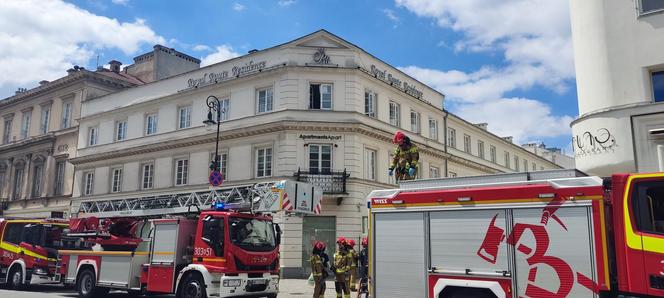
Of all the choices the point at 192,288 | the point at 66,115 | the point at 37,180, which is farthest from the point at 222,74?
the point at 37,180

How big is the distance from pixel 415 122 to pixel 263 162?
10.1 metres

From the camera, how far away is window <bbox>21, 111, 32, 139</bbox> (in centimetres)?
4147

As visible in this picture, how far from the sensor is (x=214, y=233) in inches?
478

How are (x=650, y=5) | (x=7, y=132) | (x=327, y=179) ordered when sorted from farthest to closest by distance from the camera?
(x=7, y=132) < (x=327, y=179) < (x=650, y=5)

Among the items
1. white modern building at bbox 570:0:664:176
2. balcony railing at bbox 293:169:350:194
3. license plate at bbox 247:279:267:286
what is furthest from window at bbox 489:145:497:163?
license plate at bbox 247:279:267:286

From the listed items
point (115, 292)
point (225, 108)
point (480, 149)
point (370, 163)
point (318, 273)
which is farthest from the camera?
point (480, 149)

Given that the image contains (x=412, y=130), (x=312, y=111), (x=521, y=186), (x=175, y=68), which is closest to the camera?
(x=521, y=186)

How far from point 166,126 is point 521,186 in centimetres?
2622

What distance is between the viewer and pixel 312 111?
25047 millimetres

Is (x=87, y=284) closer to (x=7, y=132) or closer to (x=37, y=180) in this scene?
(x=37, y=180)

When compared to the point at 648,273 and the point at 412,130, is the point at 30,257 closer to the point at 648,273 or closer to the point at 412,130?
the point at 648,273

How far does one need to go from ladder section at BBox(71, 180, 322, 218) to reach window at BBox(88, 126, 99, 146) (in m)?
21.5

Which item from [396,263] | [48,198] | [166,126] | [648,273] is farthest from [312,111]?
[48,198]

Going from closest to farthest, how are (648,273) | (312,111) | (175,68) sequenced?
(648,273), (312,111), (175,68)
